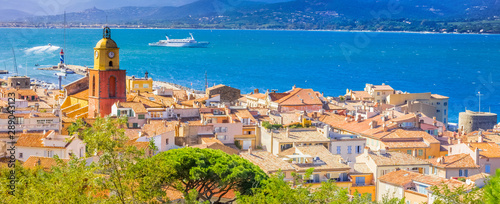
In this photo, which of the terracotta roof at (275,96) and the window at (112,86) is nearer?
the window at (112,86)

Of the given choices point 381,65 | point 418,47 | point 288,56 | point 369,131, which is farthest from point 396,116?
point 418,47

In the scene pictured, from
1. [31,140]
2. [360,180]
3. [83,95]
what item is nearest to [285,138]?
[360,180]

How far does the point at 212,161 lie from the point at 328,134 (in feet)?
32.9

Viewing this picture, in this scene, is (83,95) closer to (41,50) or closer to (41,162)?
(41,162)

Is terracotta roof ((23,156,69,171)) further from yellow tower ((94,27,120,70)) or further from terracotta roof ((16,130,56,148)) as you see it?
yellow tower ((94,27,120,70))

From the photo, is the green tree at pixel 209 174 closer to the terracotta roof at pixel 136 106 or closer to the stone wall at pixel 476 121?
the terracotta roof at pixel 136 106

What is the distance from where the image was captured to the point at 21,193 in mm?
14102

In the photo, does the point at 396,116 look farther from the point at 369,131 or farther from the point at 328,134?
the point at 328,134

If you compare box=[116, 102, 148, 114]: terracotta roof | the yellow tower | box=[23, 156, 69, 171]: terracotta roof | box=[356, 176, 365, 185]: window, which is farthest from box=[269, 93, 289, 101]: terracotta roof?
box=[23, 156, 69, 171]: terracotta roof

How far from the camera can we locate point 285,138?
2930cm

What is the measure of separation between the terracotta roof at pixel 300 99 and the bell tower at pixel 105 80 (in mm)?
10711

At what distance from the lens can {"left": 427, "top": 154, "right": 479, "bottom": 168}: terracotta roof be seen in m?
28.1

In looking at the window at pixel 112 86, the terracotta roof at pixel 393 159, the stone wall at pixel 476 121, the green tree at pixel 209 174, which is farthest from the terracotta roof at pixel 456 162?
the stone wall at pixel 476 121

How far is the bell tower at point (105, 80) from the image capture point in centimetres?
3616
